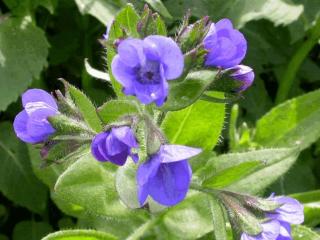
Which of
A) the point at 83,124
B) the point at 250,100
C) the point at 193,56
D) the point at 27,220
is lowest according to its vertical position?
the point at 27,220

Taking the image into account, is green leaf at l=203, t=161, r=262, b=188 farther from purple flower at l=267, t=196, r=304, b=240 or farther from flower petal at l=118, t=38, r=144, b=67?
flower petal at l=118, t=38, r=144, b=67

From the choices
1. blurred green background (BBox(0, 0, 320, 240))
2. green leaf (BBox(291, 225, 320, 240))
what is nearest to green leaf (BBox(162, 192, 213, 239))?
green leaf (BBox(291, 225, 320, 240))

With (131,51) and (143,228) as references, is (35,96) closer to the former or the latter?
(131,51)

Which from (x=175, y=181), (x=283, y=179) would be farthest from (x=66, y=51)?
(x=175, y=181)

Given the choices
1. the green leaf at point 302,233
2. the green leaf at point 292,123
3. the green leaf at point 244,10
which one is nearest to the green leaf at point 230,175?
the green leaf at point 302,233

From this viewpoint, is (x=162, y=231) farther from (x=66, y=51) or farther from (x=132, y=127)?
(x=66, y=51)

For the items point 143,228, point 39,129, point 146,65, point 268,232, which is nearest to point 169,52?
point 146,65
